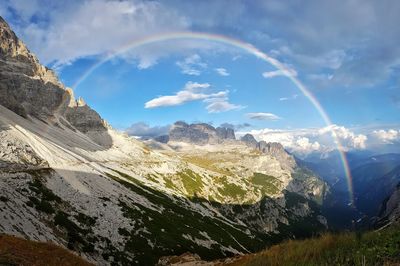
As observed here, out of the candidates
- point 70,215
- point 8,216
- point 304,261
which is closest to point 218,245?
point 70,215

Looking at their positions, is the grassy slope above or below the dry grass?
above

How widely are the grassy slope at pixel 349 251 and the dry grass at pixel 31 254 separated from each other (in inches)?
620

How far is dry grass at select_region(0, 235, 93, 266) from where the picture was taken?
22.5 metres

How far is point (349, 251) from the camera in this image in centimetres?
1294

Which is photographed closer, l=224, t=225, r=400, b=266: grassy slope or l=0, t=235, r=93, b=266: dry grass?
l=224, t=225, r=400, b=266: grassy slope

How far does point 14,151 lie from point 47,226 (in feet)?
186

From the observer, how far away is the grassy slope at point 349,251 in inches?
455

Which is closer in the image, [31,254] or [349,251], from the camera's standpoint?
[349,251]

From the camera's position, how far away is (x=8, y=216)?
5375 cm

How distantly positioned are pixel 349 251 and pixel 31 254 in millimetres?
21915

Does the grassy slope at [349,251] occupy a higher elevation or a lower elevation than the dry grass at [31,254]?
higher

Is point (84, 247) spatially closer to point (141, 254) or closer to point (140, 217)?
point (141, 254)

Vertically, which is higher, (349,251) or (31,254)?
(349,251)

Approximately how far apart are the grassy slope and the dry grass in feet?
51.7
